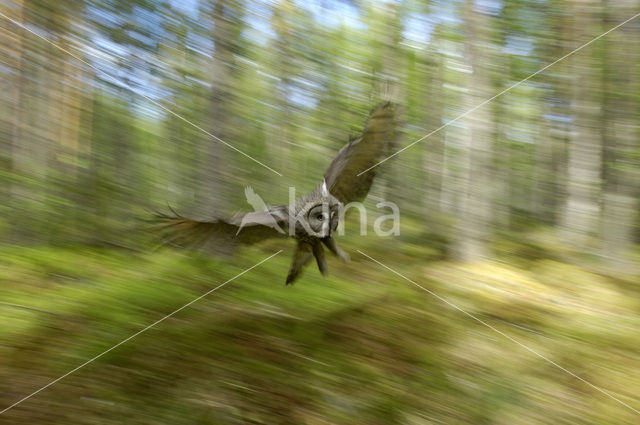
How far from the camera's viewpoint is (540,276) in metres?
2.67

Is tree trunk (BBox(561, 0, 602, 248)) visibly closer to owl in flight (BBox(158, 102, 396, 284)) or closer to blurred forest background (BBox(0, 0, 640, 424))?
blurred forest background (BBox(0, 0, 640, 424))

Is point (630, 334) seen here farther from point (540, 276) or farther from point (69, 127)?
point (69, 127)

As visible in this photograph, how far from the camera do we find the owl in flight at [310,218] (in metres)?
1.17

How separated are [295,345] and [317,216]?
2.63 ft

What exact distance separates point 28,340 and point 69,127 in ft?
6.65

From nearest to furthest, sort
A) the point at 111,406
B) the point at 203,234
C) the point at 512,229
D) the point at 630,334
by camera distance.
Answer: the point at 203,234 < the point at 111,406 < the point at 630,334 < the point at 512,229

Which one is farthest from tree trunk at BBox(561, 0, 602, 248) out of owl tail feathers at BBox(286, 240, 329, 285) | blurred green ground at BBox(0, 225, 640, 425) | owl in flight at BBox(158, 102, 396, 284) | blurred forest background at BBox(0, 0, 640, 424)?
owl tail feathers at BBox(286, 240, 329, 285)

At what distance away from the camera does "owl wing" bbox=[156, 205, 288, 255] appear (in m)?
1.16

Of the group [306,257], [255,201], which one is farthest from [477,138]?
[255,201]

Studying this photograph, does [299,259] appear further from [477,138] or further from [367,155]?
[477,138]

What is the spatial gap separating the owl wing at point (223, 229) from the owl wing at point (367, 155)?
365 mm

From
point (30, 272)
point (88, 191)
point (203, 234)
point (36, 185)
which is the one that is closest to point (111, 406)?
point (203, 234)

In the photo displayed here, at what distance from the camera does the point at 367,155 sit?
1562 mm

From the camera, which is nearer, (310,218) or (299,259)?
(310,218)
